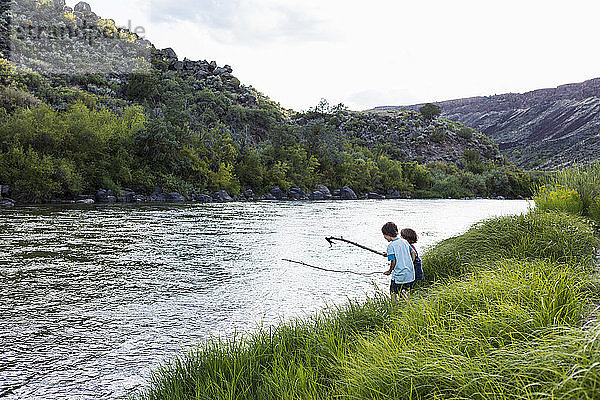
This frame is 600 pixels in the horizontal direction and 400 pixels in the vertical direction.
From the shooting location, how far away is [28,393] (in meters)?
4.59

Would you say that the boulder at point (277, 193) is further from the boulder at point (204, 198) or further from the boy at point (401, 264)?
the boy at point (401, 264)

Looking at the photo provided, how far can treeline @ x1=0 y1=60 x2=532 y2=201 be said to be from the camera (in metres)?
32.5

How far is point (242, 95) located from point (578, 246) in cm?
9782

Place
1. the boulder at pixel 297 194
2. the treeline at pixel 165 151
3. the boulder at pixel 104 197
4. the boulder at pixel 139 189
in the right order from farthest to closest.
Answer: the boulder at pixel 297 194 → the boulder at pixel 139 189 → the boulder at pixel 104 197 → the treeline at pixel 165 151

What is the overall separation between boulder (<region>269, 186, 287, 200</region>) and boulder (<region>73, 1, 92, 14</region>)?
94275 mm

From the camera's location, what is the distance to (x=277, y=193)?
5266 cm

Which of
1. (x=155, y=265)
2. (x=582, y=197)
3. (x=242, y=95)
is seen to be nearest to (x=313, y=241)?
(x=155, y=265)

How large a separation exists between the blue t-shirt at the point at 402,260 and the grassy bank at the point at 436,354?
93cm

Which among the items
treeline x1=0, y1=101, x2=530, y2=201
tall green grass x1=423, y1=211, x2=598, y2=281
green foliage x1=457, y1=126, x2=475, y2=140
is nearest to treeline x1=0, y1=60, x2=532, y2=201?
treeline x1=0, y1=101, x2=530, y2=201

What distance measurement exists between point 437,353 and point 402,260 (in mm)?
3626

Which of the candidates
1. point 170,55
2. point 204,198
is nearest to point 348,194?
point 204,198

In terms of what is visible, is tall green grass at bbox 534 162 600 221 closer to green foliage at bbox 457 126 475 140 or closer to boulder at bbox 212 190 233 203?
boulder at bbox 212 190 233 203

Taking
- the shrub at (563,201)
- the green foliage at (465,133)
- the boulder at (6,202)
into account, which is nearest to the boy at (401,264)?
the shrub at (563,201)

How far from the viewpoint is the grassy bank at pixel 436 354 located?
237cm
